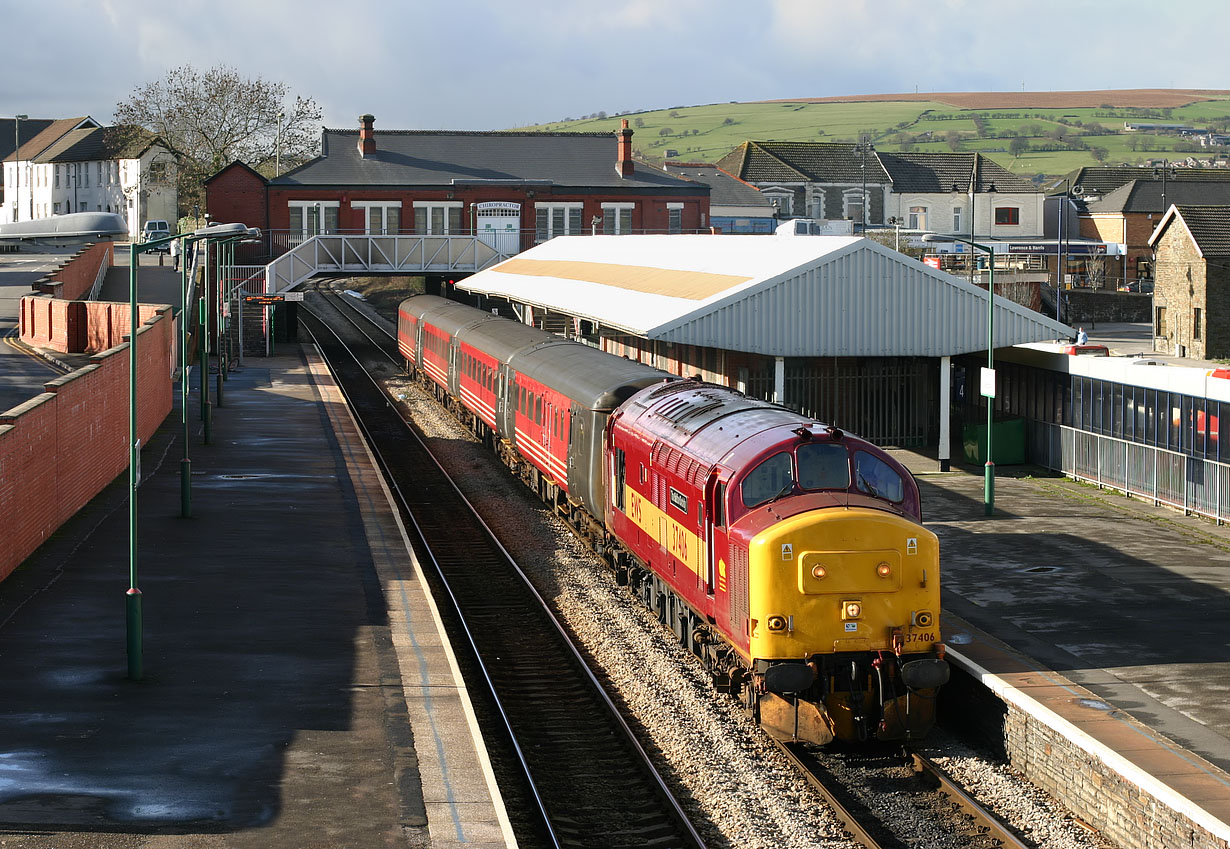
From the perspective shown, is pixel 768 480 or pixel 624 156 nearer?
pixel 768 480

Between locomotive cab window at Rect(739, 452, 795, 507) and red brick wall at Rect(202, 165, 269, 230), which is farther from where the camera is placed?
red brick wall at Rect(202, 165, 269, 230)

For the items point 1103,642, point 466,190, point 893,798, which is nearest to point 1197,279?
point 466,190

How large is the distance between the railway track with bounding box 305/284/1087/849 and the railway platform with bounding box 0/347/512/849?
353cm

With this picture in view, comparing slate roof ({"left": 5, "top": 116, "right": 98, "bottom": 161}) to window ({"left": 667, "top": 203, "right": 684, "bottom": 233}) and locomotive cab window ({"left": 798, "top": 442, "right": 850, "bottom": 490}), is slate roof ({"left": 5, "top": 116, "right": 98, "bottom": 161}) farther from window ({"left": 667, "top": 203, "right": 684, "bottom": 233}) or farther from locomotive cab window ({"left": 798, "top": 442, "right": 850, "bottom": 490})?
locomotive cab window ({"left": 798, "top": 442, "right": 850, "bottom": 490})

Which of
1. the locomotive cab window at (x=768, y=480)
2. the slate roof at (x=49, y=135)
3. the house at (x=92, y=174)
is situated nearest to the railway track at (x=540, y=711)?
the locomotive cab window at (x=768, y=480)

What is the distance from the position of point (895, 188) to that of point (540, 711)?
9617 centimetres

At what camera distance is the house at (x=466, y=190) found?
71.1 m

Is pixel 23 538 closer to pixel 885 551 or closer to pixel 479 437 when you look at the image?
pixel 885 551

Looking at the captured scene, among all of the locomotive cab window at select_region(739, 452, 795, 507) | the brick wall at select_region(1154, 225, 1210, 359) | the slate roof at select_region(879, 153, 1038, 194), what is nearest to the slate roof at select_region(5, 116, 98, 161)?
the slate roof at select_region(879, 153, 1038, 194)

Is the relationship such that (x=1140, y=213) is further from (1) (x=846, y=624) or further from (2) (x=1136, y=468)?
(1) (x=846, y=624)

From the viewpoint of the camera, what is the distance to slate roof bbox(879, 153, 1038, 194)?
10469cm

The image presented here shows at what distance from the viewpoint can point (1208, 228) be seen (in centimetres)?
5888

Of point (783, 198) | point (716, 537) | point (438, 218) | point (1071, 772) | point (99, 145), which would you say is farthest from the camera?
point (99, 145)

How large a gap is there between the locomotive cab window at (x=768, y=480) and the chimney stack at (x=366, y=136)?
62086 millimetres
